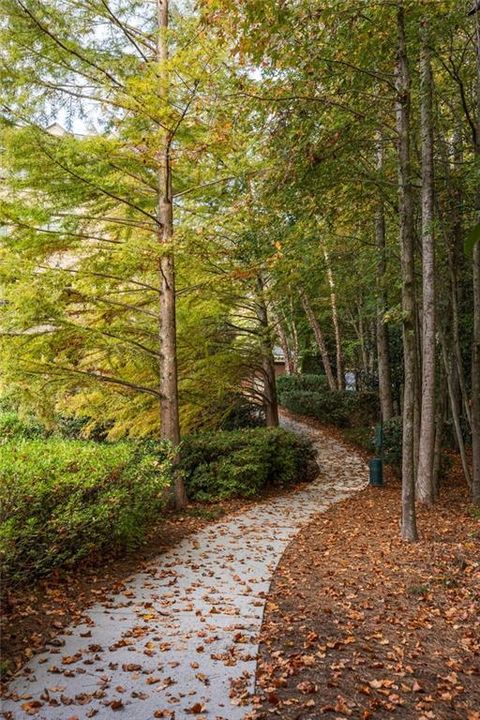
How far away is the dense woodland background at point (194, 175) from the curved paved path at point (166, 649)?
2.08 m

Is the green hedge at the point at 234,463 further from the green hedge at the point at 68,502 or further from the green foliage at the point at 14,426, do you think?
the green foliage at the point at 14,426

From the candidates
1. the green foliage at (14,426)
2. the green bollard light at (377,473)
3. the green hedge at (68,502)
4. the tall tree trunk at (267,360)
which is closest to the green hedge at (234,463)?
the tall tree trunk at (267,360)

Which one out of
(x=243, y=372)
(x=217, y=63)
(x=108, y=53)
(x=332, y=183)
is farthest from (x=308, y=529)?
(x=108, y=53)

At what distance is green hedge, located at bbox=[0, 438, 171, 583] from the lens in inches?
155

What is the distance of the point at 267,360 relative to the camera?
10930mm

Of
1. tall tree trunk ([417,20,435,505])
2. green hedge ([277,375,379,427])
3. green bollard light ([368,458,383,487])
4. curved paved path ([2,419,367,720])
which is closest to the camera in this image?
curved paved path ([2,419,367,720])

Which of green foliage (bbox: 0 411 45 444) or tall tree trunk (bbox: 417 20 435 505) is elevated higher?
tall tree trunk (bbox: 417 20 435 505)

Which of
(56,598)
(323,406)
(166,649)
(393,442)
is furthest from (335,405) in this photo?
(166,649)

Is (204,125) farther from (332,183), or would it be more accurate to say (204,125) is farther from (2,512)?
(2,512)

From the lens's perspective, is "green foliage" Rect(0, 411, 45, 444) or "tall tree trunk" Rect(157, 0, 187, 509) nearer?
"tall tree trunk" Rect(157, 0, 187, 509)

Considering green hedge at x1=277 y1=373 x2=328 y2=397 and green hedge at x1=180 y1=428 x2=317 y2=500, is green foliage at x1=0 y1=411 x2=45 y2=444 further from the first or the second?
green hedge at x1=277 y1=373 x2=328 y2=397

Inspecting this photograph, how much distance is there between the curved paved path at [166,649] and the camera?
8.99ft

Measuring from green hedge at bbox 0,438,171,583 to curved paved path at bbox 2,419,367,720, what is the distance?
563mm

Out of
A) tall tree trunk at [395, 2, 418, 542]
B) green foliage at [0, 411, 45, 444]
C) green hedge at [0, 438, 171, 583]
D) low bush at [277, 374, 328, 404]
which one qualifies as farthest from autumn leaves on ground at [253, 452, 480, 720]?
low bush at [277, 374, 328, 404]
